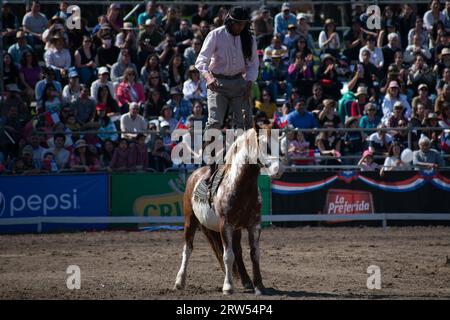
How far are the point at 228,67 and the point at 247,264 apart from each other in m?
3.80

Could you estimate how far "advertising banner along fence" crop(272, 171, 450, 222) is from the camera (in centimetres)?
1970

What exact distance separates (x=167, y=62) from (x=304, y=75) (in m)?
3.75

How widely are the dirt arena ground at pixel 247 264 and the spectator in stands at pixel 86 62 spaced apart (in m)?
4.93

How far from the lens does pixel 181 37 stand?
78.2 feet

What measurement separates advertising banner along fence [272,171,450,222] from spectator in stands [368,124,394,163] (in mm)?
1195

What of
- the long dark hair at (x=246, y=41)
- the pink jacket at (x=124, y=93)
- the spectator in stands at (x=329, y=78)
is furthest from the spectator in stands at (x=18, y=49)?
the long dark hair at (x=246, y=41)

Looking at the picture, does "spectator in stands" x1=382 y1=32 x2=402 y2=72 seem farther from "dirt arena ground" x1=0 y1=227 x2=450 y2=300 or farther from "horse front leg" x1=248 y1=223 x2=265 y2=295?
"horse front leg" x1=248 y1=223 x2=265 y2=295

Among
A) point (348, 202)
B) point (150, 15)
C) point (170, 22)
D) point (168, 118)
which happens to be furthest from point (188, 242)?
point (170, 22)

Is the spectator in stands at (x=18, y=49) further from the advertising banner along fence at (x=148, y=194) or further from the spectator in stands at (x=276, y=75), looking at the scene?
the spectator in stands at (x=276, y=75)

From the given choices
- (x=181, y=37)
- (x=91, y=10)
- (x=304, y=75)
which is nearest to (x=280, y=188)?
(x=304, y=75)

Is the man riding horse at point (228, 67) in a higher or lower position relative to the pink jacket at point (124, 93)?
higher

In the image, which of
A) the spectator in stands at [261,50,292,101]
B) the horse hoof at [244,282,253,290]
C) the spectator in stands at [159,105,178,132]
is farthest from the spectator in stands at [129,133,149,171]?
the horse hoof at [244,282,253,290]

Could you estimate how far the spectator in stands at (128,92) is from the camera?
21656mm

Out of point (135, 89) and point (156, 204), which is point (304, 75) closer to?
point (135, 89)
